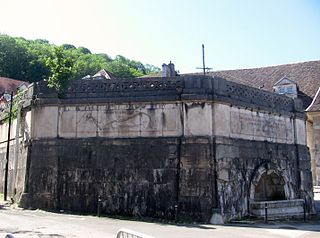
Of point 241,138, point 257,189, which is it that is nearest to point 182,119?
point 241,138

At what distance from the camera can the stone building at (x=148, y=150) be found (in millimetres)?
14656

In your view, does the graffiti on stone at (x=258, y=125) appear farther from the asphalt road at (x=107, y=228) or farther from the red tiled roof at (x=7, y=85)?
the red tiled roof at (x=7, y=85)

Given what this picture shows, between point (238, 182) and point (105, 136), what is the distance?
5314mm

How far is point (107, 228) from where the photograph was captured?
11.8 meters

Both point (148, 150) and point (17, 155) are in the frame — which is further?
point (17, 155)

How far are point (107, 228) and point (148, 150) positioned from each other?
4.03m

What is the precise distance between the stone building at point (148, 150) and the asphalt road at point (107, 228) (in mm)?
1140

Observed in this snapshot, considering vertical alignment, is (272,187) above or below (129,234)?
above

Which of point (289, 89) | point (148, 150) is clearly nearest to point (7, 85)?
point (289, 89)

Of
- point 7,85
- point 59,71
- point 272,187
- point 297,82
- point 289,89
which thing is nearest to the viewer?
point 59,71

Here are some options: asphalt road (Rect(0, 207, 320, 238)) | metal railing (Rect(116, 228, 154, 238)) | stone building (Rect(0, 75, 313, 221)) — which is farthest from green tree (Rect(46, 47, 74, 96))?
metal railing (Rect(116, 228, 154, 238))

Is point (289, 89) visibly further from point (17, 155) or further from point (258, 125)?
point (17, 155)

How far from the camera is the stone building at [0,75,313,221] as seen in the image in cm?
1466

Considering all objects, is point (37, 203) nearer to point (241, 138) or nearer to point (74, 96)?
point (74, 96)
